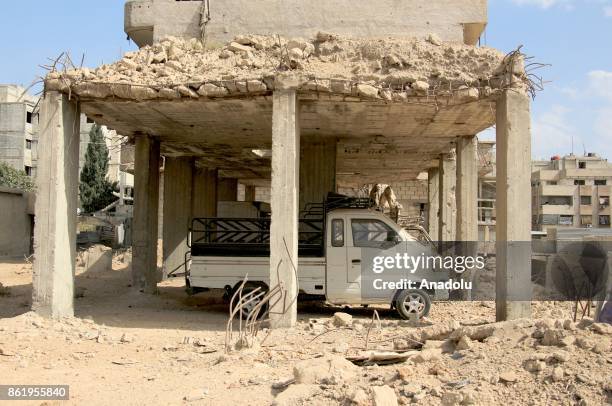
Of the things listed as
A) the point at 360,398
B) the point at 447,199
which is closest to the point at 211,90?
the point at 360,398

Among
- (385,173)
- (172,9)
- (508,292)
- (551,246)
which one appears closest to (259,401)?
(508,292)

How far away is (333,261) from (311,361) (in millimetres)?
4241

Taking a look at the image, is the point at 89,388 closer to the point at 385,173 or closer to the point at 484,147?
the point at 385,173

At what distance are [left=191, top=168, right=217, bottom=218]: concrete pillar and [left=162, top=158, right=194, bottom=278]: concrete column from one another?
1.09 metres

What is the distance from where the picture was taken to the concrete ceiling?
9.58 metres

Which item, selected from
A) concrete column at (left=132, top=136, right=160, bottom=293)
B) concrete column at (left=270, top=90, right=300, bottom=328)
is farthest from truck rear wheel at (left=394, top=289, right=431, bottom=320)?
concrete column at (left=132, top=136, right=160, bottom=293)

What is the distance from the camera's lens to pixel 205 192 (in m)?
17.8

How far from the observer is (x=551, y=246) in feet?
59.6

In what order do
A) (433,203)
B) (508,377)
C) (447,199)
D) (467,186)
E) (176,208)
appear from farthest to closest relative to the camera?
→ (433,203) → (176,208) → (447,199) → (467,186) → (508,377)

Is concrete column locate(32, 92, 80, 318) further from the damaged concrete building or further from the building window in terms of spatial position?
the building window

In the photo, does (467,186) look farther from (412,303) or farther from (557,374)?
(557,374)

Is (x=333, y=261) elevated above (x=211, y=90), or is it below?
below

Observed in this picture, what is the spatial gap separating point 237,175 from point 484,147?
9064 mm

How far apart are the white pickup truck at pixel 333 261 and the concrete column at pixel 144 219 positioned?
2343mm
